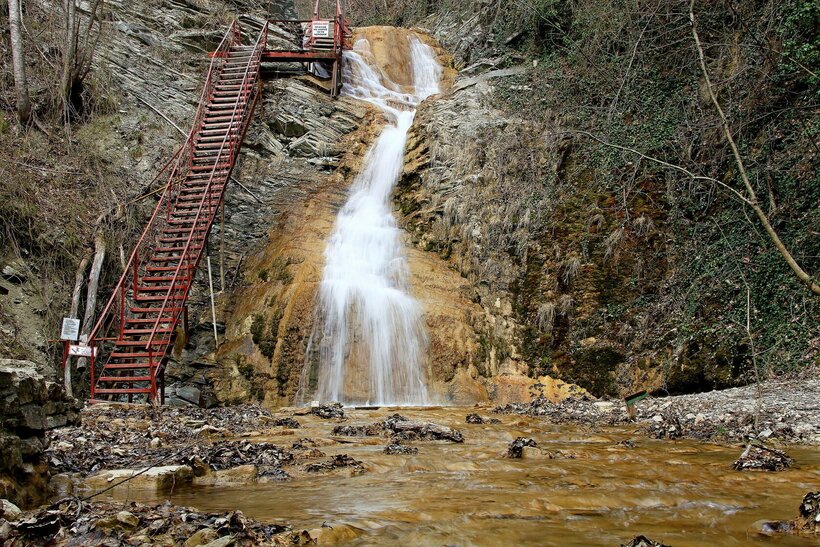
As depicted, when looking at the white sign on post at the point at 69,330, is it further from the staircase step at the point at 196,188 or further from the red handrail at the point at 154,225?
the staircase step at the point at 196,188

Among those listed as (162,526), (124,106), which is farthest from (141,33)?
(162,526)

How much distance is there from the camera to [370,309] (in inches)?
438

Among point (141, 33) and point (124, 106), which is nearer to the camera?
point (124, 106)

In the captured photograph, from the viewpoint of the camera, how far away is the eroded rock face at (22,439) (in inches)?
126

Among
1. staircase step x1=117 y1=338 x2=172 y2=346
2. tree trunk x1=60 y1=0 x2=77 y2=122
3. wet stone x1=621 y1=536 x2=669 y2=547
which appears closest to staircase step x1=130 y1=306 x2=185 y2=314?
staircase step x1=117 y1=338 x2=172 y2=346

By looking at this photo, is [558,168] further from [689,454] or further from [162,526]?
[162,526]

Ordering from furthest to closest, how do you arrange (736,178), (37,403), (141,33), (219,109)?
(141,33) < (219,109) < (736,178) < (37,403)

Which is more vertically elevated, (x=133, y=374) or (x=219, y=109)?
(x=219, y=109)

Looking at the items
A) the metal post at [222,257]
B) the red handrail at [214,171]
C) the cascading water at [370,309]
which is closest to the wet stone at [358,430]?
the cascading water at [370,309]

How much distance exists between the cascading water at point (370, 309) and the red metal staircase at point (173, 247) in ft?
8.70

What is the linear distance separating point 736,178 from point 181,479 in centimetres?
1056

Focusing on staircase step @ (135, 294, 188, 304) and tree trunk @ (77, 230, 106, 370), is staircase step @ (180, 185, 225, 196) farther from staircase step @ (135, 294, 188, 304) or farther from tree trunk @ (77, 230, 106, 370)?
staircase step @ (135, 294, 188, 304)

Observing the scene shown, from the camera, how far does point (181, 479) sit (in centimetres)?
413

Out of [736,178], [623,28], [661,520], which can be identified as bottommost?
[661,520]
